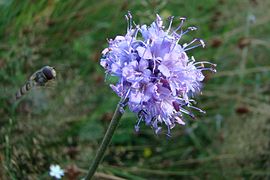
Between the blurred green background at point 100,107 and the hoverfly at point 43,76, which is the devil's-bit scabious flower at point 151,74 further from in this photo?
the blurred green background at point 100,107

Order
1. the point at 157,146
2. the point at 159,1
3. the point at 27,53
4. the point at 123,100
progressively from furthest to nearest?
the point at 157,146 → the point at 159,1 → the point at 27,53 → the point at 123,100

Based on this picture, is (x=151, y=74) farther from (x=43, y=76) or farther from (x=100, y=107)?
(x=100, y=107)

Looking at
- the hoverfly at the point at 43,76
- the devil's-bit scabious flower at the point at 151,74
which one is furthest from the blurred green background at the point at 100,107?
the devil's-bit scabious flower at the point at 151,74

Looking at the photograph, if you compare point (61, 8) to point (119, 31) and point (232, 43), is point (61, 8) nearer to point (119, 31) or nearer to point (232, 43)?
point (119, 31)

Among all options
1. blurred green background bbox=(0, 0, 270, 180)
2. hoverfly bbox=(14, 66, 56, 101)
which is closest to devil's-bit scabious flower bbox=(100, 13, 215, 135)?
hoverfly bbox=(14, 66, 56, 101)

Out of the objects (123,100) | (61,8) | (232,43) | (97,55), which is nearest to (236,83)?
(232,43)
